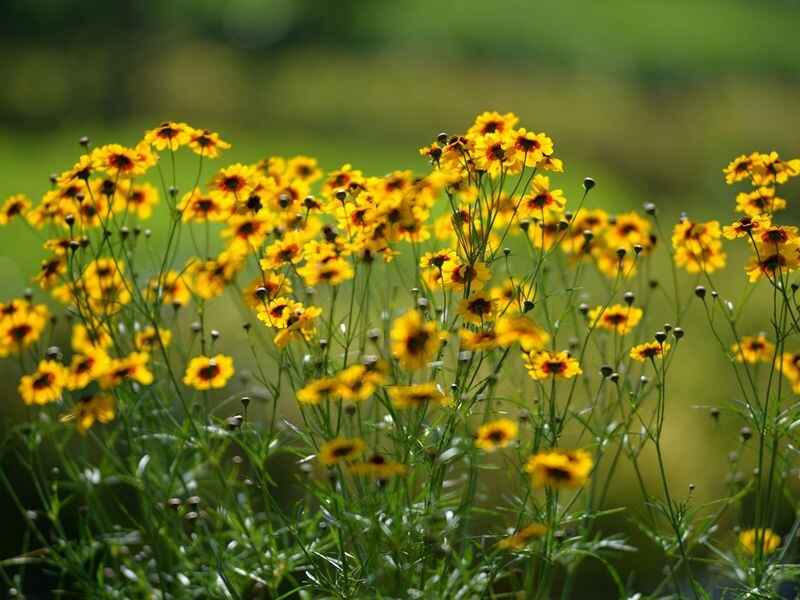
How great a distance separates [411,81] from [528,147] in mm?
5349

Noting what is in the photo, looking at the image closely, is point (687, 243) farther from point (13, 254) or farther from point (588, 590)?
point (13, 254)

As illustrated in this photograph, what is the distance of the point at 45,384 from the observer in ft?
6.87

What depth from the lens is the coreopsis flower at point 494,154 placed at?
5.88 feet

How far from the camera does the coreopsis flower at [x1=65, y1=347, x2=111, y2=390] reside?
1906 millimetres

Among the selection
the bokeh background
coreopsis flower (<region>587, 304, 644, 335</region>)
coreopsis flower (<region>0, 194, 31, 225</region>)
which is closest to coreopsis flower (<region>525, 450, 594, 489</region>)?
coreopsis flower (<region>587, 304, 644, 335</region>)

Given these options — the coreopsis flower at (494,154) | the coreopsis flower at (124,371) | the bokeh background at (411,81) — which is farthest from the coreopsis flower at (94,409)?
the bokeh background at (411,81)

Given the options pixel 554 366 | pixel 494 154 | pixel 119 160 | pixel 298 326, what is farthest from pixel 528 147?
pixel 119 160

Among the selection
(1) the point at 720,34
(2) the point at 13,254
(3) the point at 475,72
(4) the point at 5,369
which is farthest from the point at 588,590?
(1) the point at 720,34

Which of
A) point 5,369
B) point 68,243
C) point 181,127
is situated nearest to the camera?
point 181,127

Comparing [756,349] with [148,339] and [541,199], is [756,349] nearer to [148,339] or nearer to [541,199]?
[541,199]

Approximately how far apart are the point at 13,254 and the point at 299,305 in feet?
9.67

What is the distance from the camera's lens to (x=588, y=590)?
2.70 metres

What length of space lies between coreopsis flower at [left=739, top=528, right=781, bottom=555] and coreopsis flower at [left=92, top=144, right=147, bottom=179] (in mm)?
1136

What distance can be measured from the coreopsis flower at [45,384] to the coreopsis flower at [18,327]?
0.06 meters
